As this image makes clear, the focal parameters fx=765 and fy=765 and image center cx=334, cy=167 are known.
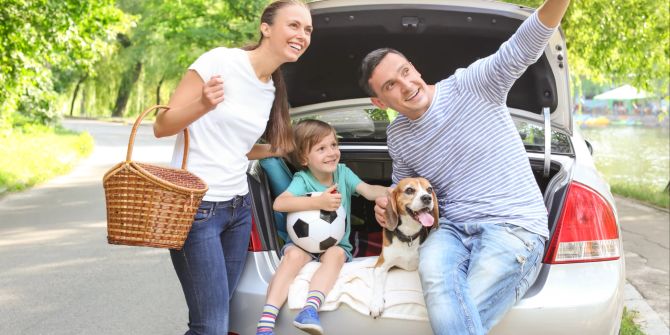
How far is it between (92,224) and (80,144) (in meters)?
11.5

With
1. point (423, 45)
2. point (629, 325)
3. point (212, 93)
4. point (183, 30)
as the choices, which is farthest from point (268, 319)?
point (183, 30)

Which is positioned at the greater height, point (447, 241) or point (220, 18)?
point (220, 18)

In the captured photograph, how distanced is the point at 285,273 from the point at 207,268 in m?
0.41

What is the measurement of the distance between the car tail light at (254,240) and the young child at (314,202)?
0.40 ft

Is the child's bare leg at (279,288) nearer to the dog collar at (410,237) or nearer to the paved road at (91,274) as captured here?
the dog collar at (410,237)

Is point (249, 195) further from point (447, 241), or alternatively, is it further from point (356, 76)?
point (356, 76)

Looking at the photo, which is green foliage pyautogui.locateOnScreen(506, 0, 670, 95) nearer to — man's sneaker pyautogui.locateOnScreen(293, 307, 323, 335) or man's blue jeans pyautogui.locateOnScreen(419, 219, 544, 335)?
man's blue jeans pyautogui.locateOnScreen(419, 219, 544, 335)

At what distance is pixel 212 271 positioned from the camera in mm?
2895

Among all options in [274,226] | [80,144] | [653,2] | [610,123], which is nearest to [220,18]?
[80,144]

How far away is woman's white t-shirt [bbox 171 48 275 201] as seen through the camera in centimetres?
290

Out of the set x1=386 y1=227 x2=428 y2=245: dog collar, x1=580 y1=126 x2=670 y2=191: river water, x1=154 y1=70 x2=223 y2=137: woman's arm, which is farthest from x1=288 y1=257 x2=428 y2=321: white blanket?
x1=580 y1=126 x2=670 y2=191: river water

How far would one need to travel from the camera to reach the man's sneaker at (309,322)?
292cm

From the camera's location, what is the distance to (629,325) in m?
4.93

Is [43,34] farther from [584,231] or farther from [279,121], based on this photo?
[584,231]
